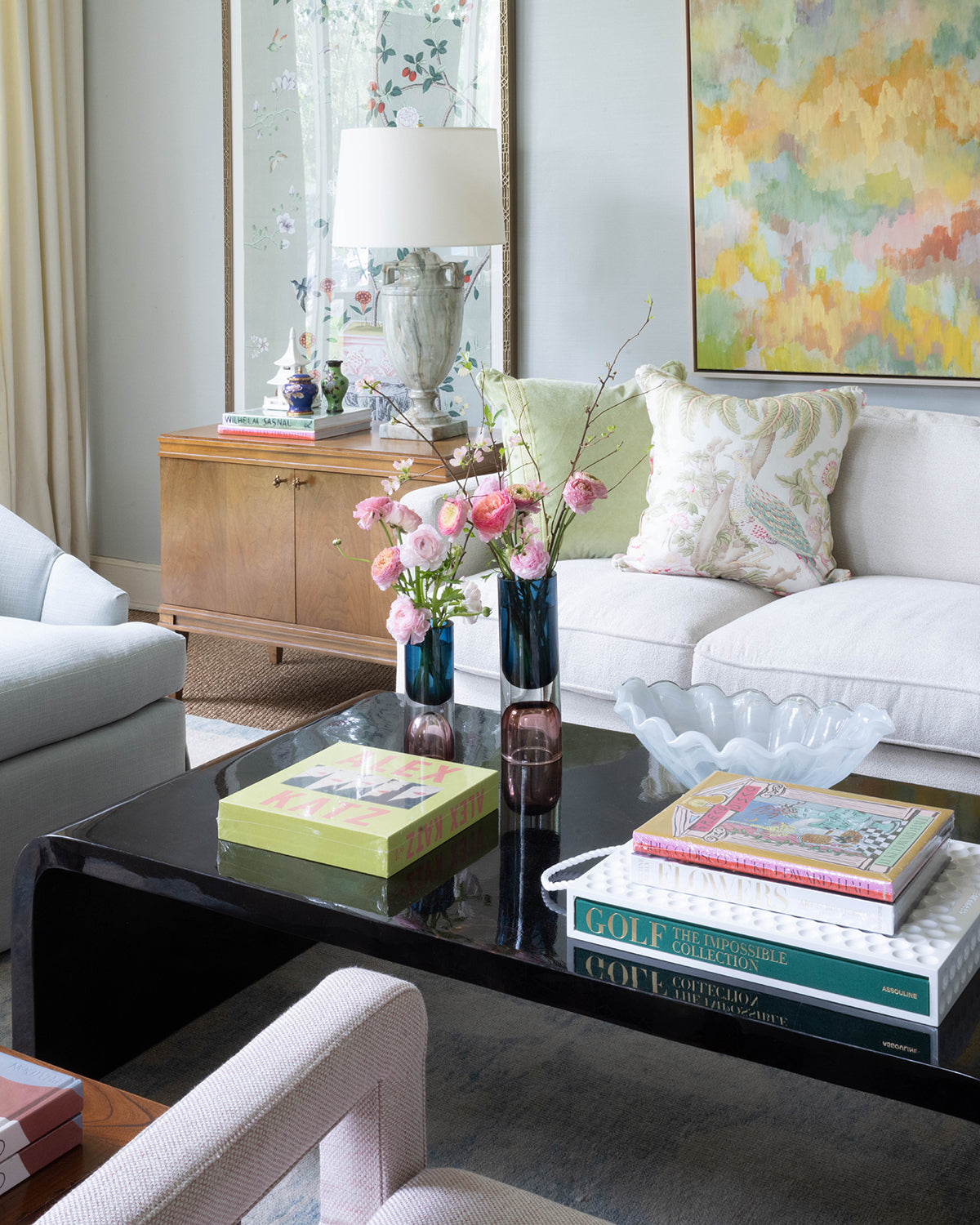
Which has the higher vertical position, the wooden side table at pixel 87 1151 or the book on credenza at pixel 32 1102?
the book on credenza at pixel 32 1102

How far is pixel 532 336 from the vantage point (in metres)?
3.54

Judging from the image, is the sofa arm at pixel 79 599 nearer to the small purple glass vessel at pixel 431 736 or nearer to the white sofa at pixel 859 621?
the white sofa at pixel 859 621

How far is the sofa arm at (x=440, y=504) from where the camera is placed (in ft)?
8.96

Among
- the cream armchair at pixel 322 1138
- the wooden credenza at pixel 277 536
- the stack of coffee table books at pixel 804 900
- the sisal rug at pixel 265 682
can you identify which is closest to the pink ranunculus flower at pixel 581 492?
the stack of coffee table books at pixel 804 900

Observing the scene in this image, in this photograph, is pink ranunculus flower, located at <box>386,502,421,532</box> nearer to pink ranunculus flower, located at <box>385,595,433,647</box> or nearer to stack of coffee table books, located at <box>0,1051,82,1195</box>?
pink ranunculus flower, located at <box>385,595,433,647</box>

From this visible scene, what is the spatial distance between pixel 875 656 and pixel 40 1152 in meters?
1.58

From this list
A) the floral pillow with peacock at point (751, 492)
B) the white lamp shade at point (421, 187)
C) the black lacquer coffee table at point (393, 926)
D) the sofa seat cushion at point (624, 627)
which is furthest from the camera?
the white lamp shade at point (421, 187)

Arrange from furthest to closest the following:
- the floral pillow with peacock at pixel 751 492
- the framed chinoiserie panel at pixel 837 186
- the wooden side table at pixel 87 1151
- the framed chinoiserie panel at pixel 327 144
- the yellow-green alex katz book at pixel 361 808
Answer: the framed chinoiserie panel at pixel 327 144
the framed chinoiserie panel at pixel 837 186
the floral pillow with peacock at pixel 751 492
the yellow-green alex katz book at pixel 361 808
the wooden side table at pixel 87 1151

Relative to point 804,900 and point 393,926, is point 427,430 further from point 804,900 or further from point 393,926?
point 804,900

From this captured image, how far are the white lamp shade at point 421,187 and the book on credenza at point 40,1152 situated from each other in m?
2.33

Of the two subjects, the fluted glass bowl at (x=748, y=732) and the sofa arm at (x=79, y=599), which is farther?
the sofa arm at (x=79, y=599)

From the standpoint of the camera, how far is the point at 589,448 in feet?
9.30

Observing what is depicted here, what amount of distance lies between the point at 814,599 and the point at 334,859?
1299mm

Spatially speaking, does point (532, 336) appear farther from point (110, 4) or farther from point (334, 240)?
point (110, 4)
